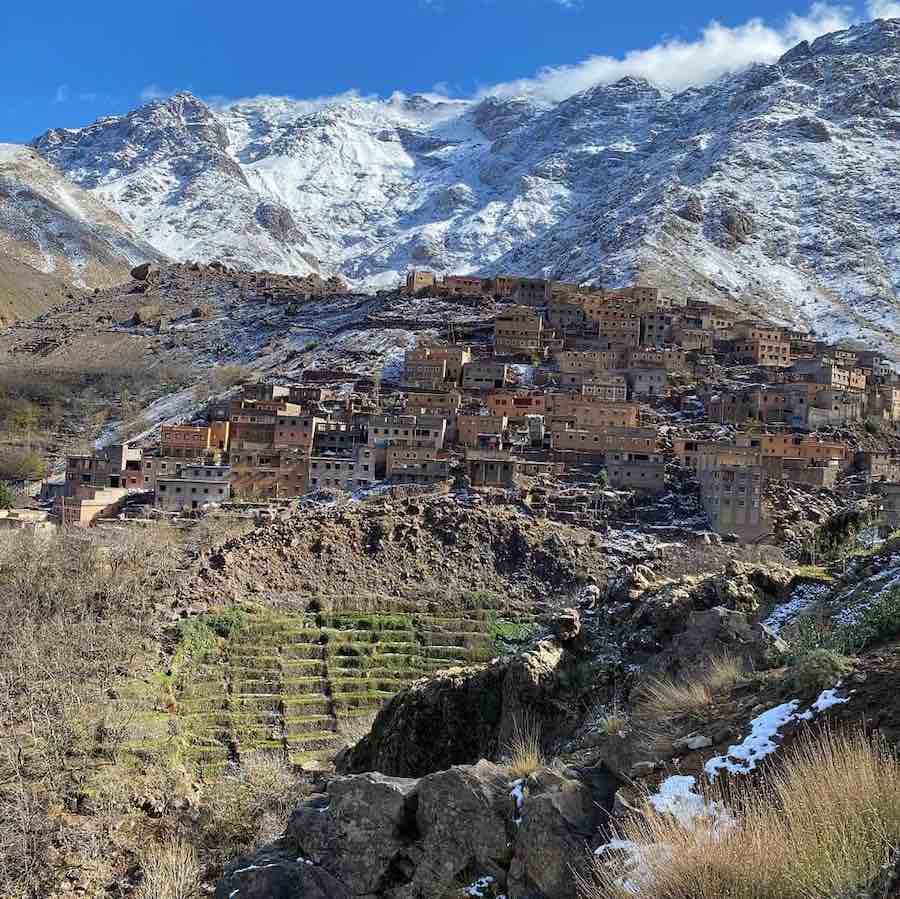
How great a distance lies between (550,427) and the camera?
57312mm

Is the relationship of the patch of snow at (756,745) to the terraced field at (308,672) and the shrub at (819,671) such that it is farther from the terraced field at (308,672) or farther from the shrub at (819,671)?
the terraced field at (308,672)

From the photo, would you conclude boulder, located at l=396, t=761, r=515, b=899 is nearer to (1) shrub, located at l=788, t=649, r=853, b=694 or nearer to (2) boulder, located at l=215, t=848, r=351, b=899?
(2) boulder, located at l=215, t=848, r=351, b=899

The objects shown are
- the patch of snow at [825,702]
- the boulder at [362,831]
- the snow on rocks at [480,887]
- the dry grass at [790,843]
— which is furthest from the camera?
the boulder at [362,831]

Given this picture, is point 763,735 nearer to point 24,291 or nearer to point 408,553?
point 408,553

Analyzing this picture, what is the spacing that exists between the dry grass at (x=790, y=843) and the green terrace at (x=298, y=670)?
23.2 metres

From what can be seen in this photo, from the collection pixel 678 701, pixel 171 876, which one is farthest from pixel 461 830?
pixel 171 876

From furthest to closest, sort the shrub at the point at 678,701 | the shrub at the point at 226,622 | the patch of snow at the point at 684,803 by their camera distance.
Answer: the shrub at the point at 226,622
the shrub at the point at 678,701
the patch of snow at the point at 684,803

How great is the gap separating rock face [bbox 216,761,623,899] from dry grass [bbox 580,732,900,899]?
1.25m

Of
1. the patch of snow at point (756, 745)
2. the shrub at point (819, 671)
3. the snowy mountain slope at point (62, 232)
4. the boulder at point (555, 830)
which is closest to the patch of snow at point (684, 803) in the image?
the patch of snow at point (756, 745)

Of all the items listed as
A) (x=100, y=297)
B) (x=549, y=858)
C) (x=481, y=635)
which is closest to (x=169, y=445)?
(x=481, y=635)

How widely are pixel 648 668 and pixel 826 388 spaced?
56377mm

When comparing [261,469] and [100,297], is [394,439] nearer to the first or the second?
[261,469]

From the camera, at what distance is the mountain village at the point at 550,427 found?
164 feet

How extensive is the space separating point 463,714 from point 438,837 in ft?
28.1
